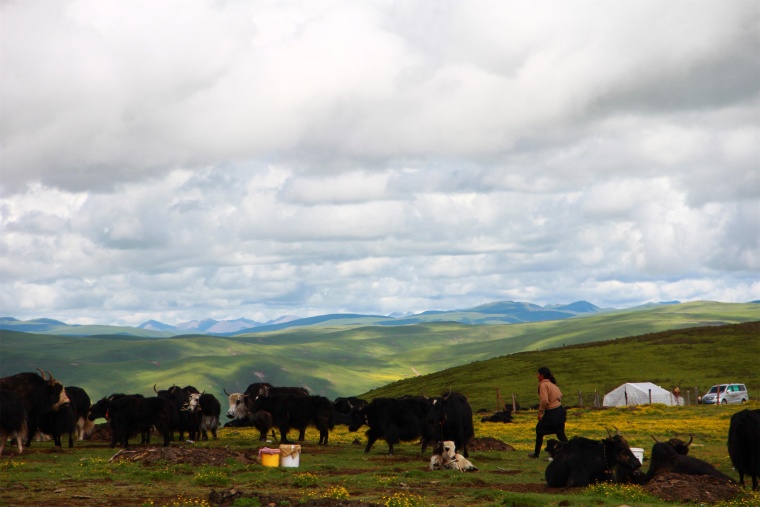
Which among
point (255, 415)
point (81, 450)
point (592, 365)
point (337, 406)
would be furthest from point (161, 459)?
point (592, 365)

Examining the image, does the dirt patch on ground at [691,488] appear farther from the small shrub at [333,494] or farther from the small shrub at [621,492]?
the small shrub at [333,494]

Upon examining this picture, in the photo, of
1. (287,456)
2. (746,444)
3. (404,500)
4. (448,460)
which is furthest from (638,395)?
(404,500)

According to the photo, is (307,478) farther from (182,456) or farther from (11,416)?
(11,416)

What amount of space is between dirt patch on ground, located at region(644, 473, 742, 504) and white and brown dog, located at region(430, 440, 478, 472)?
537 centimetres

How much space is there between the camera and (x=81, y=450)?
29.1 metres

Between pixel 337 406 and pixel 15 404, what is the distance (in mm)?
22065

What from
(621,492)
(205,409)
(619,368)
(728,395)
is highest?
(619,368)

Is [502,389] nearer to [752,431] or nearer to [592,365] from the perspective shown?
[592,365]

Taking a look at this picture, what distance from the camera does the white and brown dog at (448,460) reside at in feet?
74.5

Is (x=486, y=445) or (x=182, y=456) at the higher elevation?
(x=182, y=456)

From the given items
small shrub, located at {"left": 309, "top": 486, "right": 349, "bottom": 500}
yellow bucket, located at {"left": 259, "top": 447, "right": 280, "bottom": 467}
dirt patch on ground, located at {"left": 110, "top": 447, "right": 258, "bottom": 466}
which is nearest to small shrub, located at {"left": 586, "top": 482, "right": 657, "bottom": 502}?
small shrub, located at {"left": 309, "top": 486, "right": 349, "bottom": 500}

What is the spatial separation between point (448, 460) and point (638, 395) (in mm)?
69177

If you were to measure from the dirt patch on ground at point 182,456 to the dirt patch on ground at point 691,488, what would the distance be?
11.1 m

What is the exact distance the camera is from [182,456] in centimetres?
2311
